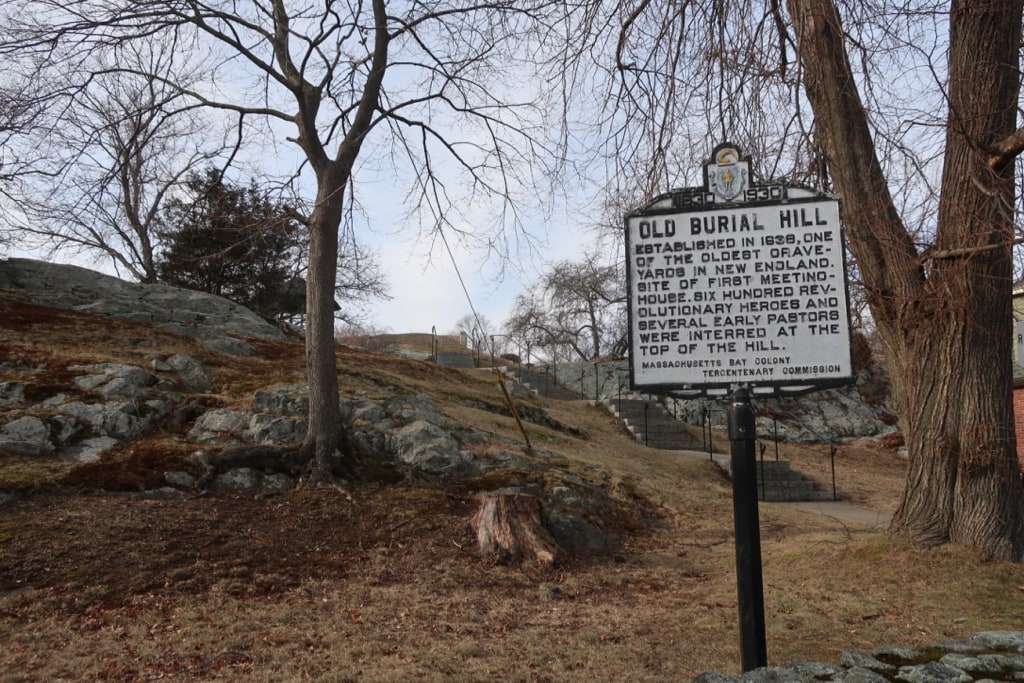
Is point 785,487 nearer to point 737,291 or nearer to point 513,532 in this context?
point 513,532

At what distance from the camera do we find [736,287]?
4.59 meters

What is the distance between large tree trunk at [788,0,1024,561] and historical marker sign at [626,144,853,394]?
326 cm

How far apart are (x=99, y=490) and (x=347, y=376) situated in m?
6.90

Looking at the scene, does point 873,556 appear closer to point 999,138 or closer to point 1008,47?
point 999,138

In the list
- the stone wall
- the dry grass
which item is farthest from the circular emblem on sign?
the dry grass

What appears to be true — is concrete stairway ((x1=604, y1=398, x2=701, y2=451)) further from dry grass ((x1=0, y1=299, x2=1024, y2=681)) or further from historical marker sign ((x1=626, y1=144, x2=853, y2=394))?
historical marker sign ((x1=626, y1=144, x2=853, y2=394))

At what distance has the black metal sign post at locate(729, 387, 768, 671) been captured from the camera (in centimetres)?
426

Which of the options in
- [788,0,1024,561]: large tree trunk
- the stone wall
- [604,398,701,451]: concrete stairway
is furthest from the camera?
[604,398,701,451]: concrete stairway

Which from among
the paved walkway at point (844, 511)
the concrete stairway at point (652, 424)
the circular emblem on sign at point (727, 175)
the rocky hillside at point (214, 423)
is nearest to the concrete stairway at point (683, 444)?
the concrete stairway at point (652, 424)

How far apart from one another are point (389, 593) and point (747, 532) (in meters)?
3.86

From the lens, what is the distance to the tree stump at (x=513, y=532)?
836cm

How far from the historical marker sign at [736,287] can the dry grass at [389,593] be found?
2102 mm

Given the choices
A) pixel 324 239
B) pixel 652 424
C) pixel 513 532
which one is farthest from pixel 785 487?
pixel 324 239

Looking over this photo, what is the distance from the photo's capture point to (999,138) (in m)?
7.31
